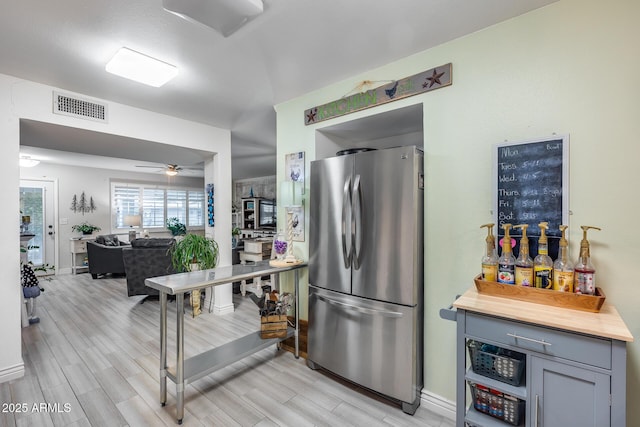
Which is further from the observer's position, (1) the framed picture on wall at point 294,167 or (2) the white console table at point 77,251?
(2) the white console table at point 77,251

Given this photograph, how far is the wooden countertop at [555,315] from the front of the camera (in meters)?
1.14

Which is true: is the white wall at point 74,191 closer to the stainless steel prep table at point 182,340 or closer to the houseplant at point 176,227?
the houseplant at point 176,227

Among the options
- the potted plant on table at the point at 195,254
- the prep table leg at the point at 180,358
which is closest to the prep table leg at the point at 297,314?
the prep table leg at the point at 180,358

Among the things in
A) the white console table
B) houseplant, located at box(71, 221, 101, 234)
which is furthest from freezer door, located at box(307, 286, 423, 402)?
houseplant, located at box(71, 221, 101, 234)

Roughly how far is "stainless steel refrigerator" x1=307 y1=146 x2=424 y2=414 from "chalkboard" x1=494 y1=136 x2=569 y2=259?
50 cm

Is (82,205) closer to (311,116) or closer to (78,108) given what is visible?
(78,108)

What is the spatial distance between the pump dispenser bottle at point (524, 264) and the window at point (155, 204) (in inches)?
337

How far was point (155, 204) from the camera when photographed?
8086mm

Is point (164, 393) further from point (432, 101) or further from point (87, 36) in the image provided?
point (432, 101)

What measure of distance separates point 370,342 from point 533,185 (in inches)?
58.3

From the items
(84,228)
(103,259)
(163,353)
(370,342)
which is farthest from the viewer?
(84,228)

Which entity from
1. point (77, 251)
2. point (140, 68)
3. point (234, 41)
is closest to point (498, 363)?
point (234, 41)

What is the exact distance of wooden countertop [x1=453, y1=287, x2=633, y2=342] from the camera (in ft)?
3.75

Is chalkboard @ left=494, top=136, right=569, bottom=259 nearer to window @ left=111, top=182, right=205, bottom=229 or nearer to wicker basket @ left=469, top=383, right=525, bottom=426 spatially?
wicker basket @ left=469, top=383, right=525, bottom=426
